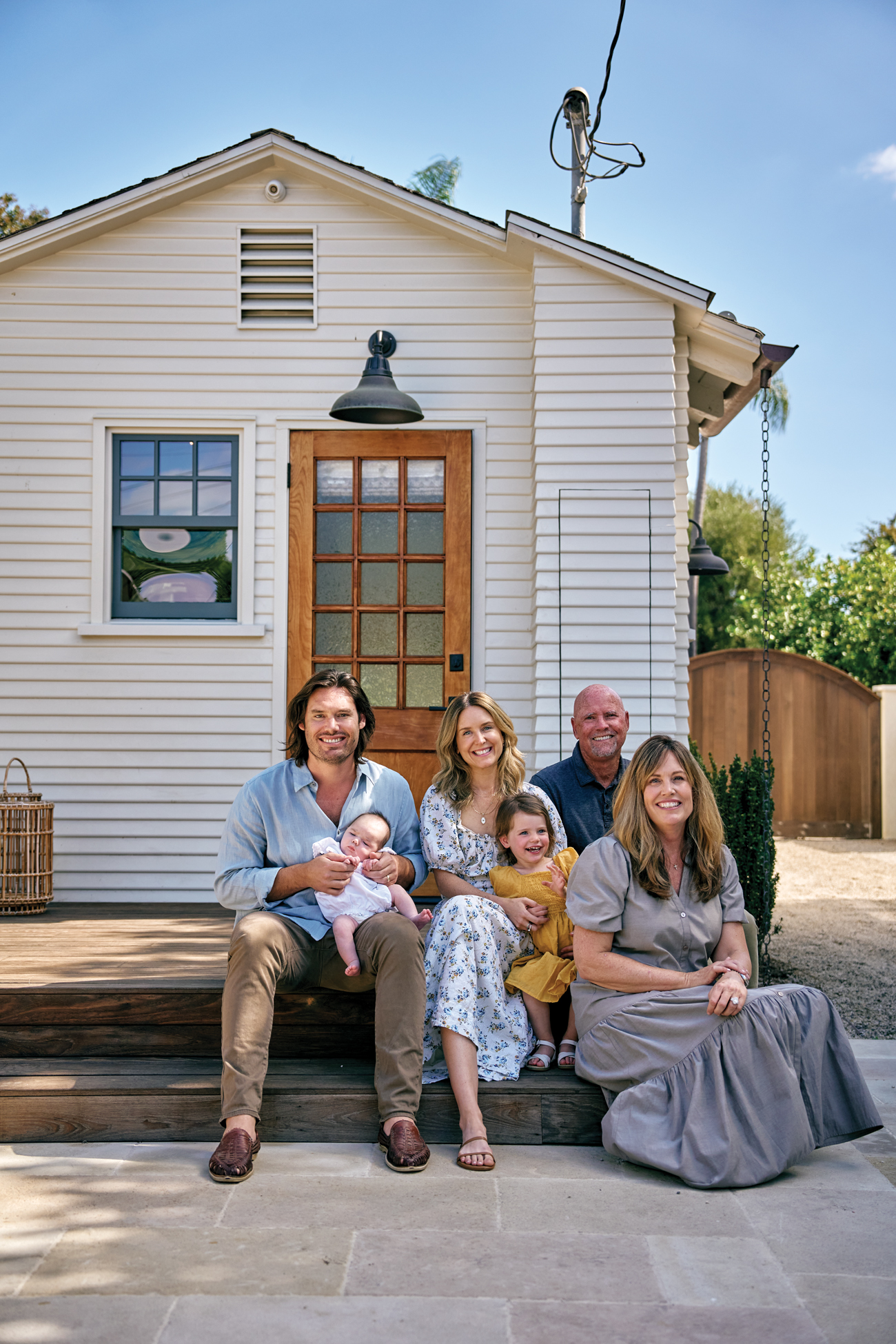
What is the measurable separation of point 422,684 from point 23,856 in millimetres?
2041

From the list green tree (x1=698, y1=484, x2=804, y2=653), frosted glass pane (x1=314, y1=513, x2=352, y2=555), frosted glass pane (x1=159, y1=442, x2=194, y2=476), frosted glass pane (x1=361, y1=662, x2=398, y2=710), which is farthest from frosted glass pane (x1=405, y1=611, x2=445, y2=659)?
green tree (x1=698, y1=484, x2=804, y2=653)

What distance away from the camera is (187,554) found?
19.7 feet

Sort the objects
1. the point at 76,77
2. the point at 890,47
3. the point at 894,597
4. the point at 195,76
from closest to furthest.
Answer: the point at 890,47 → the point at 195,76 → the point at 76,77 → the point at 894,597

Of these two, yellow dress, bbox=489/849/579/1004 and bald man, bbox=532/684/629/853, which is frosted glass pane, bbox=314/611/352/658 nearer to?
bald man, bbox=532/684/629/853

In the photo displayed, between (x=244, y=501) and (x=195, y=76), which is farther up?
(x=195, y=76)

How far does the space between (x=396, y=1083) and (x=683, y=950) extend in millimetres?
888

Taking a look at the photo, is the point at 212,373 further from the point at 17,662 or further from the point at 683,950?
the point at 683,950

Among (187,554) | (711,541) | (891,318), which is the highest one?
(891,318)

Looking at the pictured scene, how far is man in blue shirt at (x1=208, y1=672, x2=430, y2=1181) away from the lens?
3.26 metres

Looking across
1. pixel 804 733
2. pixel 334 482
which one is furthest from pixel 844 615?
pixel 334 482

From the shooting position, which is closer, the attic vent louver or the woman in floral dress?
the woman in floral dress

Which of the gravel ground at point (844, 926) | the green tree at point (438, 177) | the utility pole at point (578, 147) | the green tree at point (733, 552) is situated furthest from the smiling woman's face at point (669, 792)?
the green tree at point (438, 177)

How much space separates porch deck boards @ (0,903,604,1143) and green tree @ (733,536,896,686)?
36.7 ft

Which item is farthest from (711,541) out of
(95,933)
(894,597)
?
(95,933)
